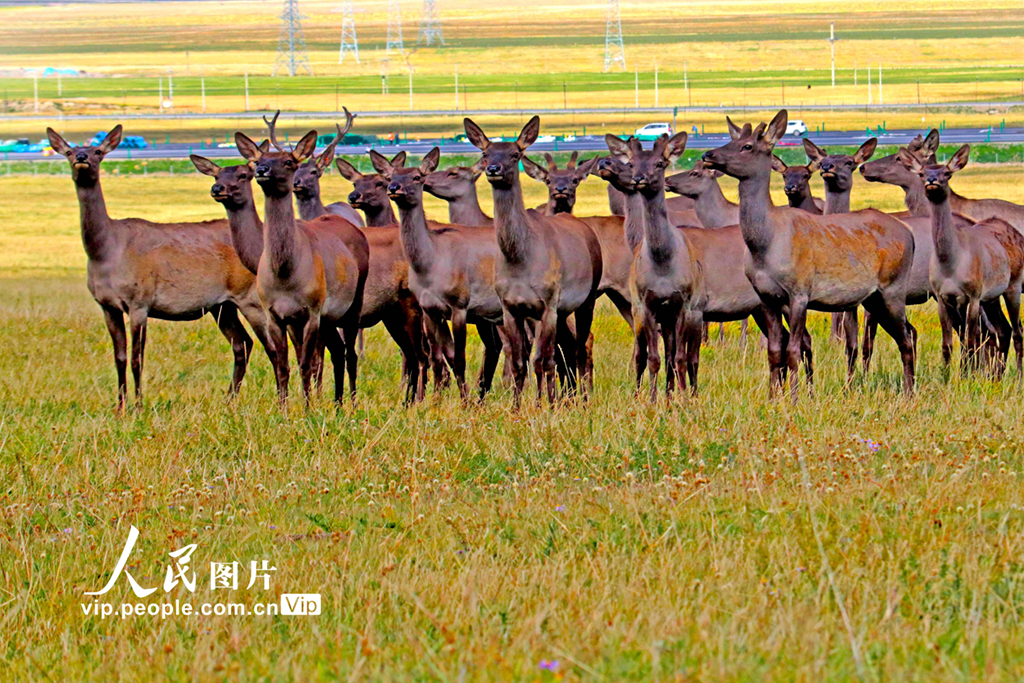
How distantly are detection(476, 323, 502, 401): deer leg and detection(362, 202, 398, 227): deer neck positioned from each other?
7.97ft

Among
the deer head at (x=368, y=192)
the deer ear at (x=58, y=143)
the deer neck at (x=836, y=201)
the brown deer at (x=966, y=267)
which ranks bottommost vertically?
the brown deer at (x=966, y=267)

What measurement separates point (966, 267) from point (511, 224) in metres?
4.74

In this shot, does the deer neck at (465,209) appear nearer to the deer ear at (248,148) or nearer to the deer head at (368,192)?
the deer head at (368,192)

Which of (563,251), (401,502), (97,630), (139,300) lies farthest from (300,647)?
(139,300)

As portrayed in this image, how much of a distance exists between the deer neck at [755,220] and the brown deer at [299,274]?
381 centimetres

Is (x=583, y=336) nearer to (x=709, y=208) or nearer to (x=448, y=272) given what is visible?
(x=448, y=272)

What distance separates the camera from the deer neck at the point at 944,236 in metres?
14.0

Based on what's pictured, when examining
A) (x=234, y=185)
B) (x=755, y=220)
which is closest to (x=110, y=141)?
(x=234, y=185)

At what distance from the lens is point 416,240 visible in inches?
538

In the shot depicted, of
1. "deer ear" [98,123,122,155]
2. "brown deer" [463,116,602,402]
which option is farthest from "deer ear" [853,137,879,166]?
"deer ear" [98,123,122,155]

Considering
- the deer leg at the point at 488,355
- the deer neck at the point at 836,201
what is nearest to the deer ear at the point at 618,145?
the deer leg at the point at 488,355

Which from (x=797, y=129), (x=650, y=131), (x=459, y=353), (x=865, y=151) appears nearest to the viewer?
(x=459, y=353)

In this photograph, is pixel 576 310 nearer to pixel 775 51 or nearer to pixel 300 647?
pixel 300 647

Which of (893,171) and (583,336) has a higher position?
(893,171)
